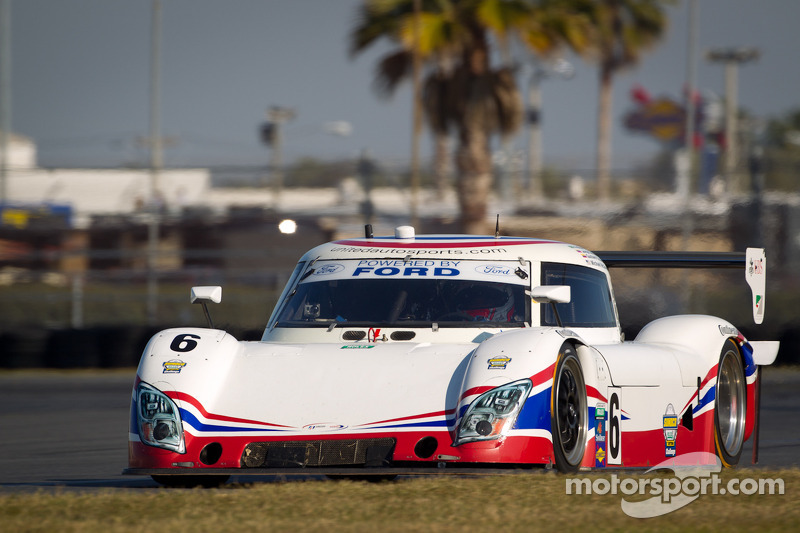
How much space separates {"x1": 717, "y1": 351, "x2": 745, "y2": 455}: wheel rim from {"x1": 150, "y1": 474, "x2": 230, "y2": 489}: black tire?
3333mm

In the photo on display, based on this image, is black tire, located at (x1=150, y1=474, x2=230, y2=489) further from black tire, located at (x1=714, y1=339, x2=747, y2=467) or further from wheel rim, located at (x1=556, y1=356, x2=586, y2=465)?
black tire, located at (x1=714, y1=339, x2=747, y2=467)

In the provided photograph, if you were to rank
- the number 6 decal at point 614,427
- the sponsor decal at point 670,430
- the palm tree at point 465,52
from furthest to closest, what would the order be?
the palm tree at point 465,52, the sponsor decal at point 670,430, the number 6 decal at point 614,427

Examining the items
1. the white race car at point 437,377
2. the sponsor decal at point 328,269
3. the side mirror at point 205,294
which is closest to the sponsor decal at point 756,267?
the white race car at point 437,377

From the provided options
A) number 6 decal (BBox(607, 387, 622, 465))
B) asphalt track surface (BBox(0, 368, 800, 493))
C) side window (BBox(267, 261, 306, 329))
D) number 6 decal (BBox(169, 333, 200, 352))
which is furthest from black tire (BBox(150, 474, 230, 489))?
number 6 decal (BBox(607, 387, 622, 465))

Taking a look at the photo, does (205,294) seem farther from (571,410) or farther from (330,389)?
(571,410)

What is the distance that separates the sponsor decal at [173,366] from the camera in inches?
267

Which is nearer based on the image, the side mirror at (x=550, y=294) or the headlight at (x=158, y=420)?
the headlight at (x=158, y=420)

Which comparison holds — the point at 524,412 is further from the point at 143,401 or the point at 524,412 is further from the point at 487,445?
the point at 143,401

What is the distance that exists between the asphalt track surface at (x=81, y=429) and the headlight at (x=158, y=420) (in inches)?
30.9

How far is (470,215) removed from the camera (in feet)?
71.9

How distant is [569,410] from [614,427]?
600mm

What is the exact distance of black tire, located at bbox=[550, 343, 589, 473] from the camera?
6.54 meters

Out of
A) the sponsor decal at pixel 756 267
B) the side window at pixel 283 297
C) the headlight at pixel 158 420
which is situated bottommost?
the headlight at pixel 158 420

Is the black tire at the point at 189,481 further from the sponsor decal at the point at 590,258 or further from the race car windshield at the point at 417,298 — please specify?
the sponsor decal at the point at 590,258
